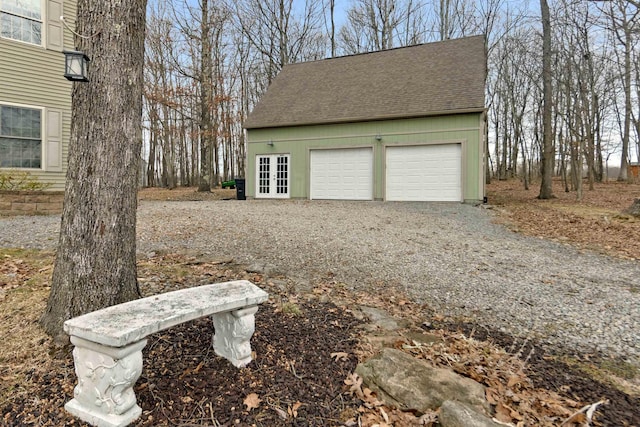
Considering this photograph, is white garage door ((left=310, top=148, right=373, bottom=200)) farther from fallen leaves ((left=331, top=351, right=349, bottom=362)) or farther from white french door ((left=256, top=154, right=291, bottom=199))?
fallen leaves ((left=331, top=351, right=349, bottom=362))

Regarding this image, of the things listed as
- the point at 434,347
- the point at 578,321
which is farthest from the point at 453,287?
the point at 434,347

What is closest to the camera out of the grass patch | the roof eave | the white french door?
the grass patch

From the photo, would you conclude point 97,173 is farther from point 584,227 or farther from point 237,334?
point 584,227

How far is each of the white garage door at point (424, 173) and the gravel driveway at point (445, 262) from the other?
12.9 feet

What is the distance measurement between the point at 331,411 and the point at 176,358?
1048 millimetres

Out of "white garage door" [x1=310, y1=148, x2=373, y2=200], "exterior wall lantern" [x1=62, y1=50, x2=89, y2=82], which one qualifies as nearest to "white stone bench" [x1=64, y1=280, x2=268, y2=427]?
"exterior wall lantern" [x1=62, y1=50, x2=89, y2=82]

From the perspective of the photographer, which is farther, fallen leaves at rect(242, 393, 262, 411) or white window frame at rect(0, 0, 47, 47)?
white window frame at rect(0, 0, 47, 47)

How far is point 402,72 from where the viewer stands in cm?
1423

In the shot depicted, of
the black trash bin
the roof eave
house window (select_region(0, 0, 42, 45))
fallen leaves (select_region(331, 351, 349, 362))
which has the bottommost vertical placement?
fallen leaves (select_region(331, 351, 349, 362))

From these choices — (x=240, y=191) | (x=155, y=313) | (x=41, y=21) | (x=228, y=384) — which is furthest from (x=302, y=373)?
(x=240, y=191)

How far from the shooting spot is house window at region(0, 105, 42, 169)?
841 cm

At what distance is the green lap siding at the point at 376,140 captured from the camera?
1148 cm

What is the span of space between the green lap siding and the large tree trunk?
1076 cm

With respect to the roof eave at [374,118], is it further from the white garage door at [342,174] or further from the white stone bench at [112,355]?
the white stone bench at [112,355]
